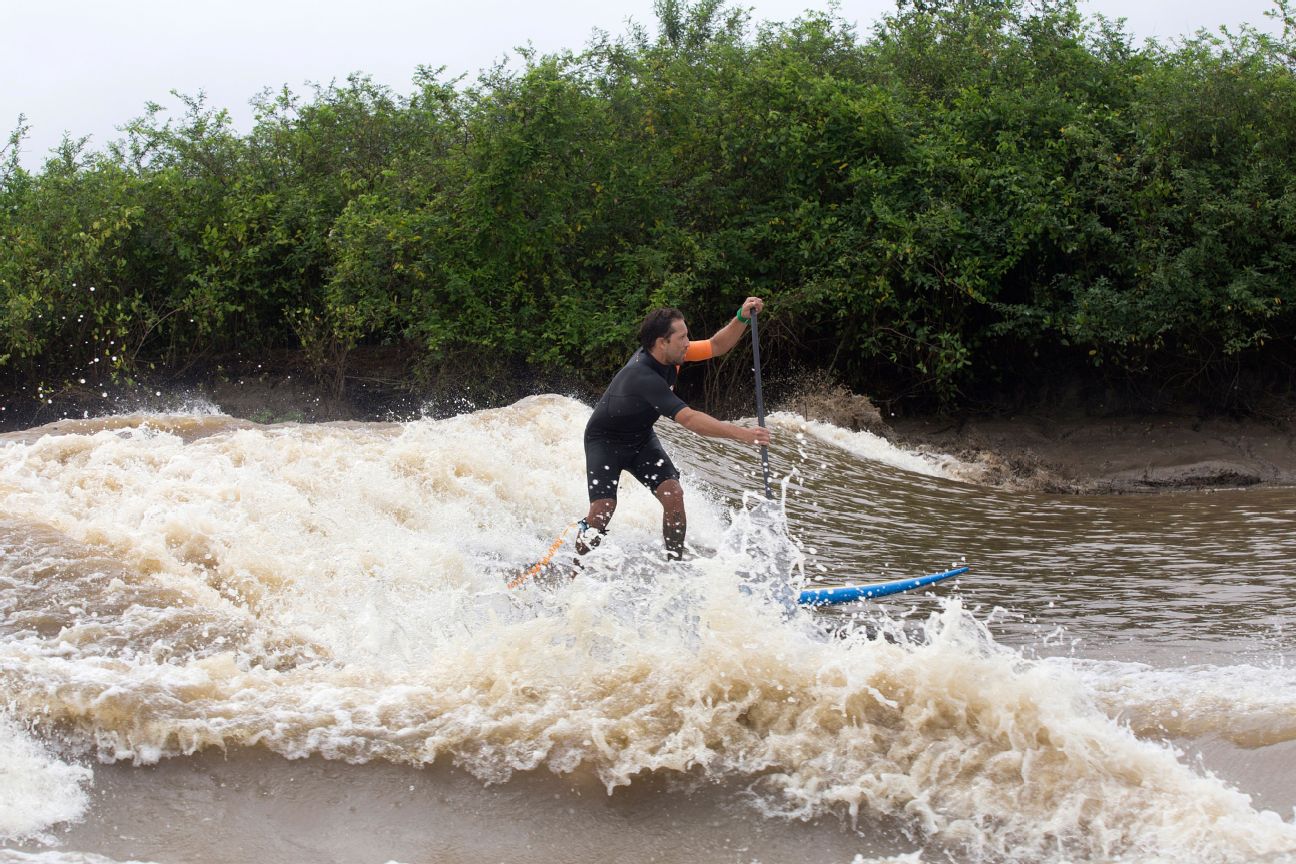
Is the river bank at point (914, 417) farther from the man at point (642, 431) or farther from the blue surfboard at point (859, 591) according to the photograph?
the man at point (642, 431)

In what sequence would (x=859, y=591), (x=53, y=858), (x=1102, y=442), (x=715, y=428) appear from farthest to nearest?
(x=1102, y=442) < (x=859, y=591) < (x=715, y=428) < (x=53, y=858)

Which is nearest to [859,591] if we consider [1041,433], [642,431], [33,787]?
[642,431]

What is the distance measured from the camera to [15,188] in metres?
22.8

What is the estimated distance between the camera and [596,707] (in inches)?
186

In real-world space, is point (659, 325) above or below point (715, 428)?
above

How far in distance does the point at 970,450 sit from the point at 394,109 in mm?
10739

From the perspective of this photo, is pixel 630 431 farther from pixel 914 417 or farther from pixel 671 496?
pixel 914 417

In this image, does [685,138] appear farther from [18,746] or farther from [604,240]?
[18,746]

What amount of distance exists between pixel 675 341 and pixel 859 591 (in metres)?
1.72

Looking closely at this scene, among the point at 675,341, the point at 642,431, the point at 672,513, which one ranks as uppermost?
the point at 675,341

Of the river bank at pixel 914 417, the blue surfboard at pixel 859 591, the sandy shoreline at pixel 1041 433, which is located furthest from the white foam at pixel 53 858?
the sandy shoreline at pixel 1041 433

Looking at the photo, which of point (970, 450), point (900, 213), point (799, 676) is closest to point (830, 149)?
point (900, 213)

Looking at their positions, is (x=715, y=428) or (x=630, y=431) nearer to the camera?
(x=715, y=428)

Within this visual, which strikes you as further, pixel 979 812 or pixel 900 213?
pixel 900 213
